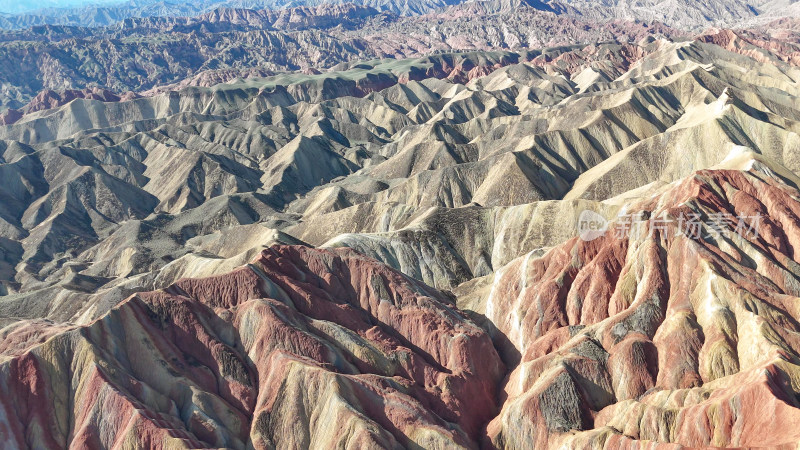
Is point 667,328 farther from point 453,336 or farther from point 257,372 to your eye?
point 257,372

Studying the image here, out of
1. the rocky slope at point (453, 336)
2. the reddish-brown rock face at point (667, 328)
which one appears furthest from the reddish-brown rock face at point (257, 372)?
the reddish-brown rock face at point (667, 328)

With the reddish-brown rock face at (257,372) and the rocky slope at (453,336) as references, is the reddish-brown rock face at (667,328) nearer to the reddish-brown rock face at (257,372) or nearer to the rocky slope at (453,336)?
the rocky slope at (453,336)

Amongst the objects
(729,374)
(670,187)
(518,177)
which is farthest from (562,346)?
Answer: (518,177)

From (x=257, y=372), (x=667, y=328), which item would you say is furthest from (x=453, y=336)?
(x=667, y=328)

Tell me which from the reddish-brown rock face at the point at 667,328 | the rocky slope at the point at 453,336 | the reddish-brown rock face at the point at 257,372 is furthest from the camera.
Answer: the reddish-brown rock face at the point at 257,372

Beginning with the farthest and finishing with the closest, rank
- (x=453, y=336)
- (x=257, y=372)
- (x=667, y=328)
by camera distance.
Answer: (x=453, y=336)
(x=257, y=372)
(x=667, y=328)

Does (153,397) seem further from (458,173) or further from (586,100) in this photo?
(586,100)

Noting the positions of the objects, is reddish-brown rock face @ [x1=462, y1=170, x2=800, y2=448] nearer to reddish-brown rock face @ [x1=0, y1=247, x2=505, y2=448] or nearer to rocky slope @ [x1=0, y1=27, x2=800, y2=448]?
rocky slope @ [x1=0, y1=27, x2=800, y2=448]
